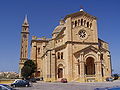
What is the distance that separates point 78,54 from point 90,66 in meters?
6.05

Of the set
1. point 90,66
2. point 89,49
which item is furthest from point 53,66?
point 89,49

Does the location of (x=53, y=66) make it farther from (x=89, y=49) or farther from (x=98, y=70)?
(x=98, y=70)

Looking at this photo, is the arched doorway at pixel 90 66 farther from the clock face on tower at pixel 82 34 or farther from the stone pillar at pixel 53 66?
the stone pillar at pixel 53 66

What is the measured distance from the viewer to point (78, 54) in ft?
153

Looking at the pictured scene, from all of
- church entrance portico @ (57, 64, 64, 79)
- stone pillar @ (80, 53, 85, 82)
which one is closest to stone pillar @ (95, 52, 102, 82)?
stone pillar @ (80, 53, 85, 82)

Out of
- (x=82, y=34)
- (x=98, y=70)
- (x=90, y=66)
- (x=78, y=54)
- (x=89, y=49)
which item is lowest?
(x=98, y=70)

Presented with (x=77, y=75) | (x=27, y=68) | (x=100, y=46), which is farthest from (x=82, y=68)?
(x=27, y=68)

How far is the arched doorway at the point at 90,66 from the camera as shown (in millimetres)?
48816

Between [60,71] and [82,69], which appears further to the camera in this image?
[60,71]

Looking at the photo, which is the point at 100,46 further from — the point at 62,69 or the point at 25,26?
the point at 25,26

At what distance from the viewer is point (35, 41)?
67812 mm

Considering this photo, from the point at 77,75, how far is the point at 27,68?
1602cm

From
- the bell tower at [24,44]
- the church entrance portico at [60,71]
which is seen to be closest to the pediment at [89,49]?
the church entrance portico at [60,71]

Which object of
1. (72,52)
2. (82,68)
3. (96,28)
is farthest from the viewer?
(96,28)
